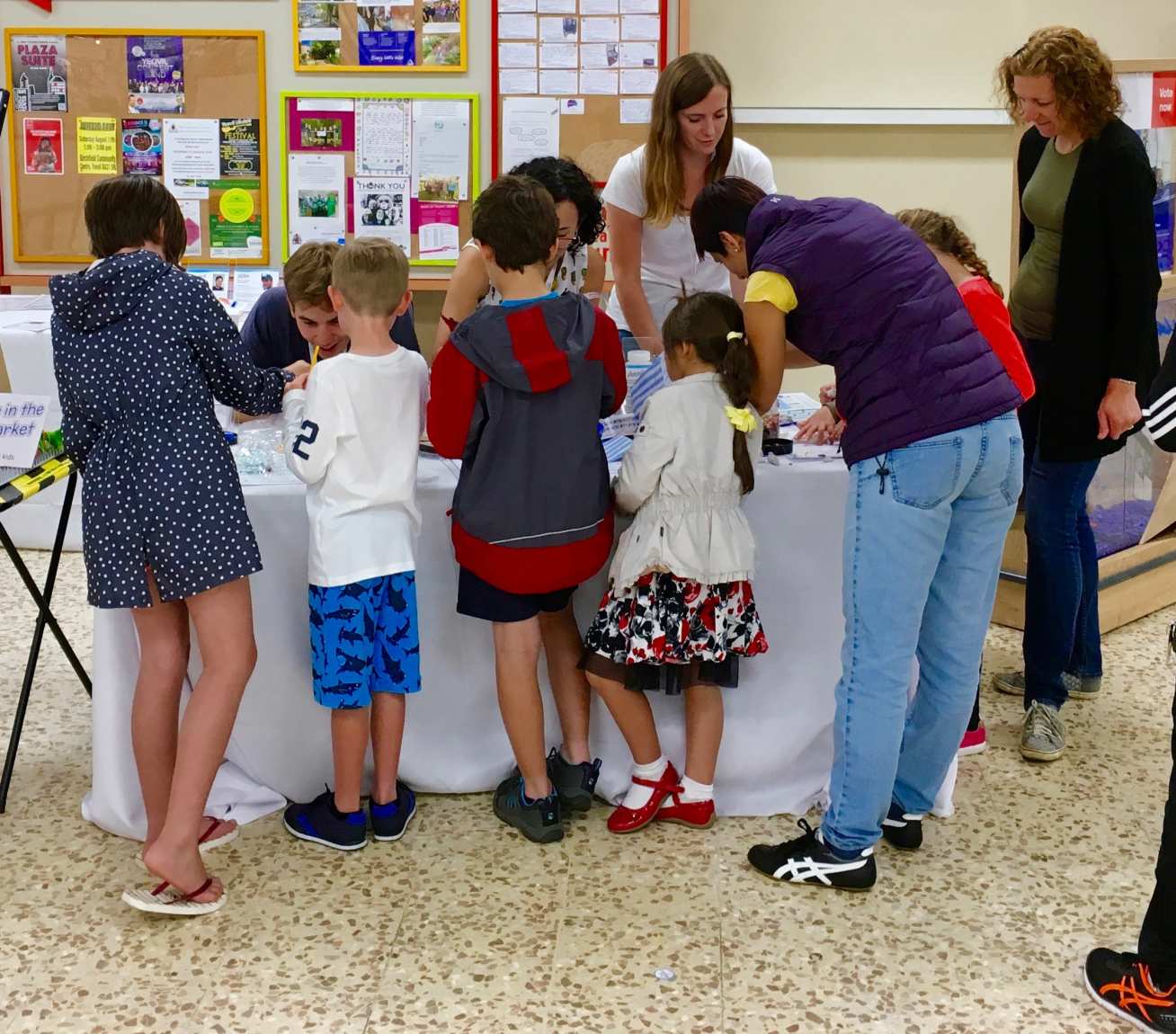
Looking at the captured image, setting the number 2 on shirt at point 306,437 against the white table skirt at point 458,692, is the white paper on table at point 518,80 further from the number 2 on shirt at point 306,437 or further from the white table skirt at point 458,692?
the number 2 on shirt at point 306,437

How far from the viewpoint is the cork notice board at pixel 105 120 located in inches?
165

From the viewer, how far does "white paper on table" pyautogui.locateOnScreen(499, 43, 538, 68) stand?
13.6 ft

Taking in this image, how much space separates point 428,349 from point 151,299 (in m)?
2.66

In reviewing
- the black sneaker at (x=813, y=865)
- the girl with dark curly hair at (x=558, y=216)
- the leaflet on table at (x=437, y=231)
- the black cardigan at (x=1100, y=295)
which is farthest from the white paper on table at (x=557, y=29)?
the black sneaker at (x=813, y=865)

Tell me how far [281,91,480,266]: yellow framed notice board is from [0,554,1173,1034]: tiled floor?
Answer: 230 cm

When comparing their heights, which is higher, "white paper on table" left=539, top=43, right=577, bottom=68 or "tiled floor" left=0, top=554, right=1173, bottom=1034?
"white paper on table" left=539, top=43, right=577, bottom=68

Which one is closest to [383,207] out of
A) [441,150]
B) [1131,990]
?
[441,150]

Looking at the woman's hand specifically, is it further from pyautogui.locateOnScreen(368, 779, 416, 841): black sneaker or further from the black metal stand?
the black metal stand

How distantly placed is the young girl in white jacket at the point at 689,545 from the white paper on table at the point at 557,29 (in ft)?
7.62

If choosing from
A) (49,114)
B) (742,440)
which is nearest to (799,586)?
(742,440)

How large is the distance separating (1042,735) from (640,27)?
2.59 meters

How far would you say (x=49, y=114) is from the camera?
4.25 meters

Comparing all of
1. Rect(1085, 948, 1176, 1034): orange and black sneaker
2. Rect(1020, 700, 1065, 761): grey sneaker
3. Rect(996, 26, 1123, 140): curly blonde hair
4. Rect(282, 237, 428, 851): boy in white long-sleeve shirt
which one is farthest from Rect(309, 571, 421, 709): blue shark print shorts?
Rect(996, 26, 1123, 140): curly blonde hair

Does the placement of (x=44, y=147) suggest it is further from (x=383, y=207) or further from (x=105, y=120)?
(x=383, y=207)
